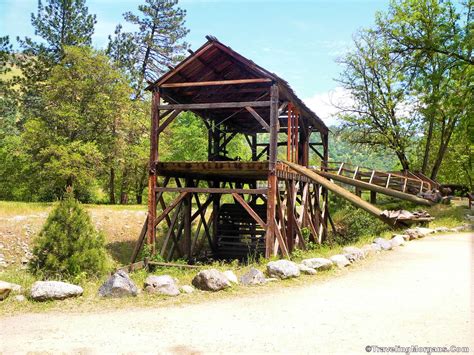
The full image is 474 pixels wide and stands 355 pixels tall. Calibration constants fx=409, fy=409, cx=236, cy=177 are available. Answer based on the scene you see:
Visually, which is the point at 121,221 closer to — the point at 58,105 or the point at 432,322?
the point at 58,105

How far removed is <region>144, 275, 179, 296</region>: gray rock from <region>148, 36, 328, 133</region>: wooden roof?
8117 mm

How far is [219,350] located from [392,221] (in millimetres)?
12063

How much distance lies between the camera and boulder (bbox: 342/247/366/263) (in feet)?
35.5

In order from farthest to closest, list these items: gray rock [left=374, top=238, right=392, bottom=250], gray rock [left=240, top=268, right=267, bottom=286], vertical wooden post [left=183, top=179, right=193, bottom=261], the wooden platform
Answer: vertical wooden post [left=183, top=179, right=193, bottom=261], the wooden platform, gray rock [left=374, top=238, right=392, bottom=250], gray rock [left=240, top=268, right=267, bottom=286]

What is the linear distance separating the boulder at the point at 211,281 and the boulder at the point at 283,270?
124cm

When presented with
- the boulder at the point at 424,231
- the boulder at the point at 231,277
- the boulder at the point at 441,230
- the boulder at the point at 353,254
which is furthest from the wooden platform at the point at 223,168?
the boulder at the point at 441,230

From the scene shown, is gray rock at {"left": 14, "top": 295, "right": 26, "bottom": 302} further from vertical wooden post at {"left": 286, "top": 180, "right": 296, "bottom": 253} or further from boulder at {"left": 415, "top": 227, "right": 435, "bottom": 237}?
boulder at {"left": 415, "top": 227, "right": 435, "bottom": 237}

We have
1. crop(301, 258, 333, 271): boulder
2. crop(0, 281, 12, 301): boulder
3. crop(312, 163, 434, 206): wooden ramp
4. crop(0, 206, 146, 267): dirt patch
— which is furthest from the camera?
crop(0, 206, 146, 267): dirt patch

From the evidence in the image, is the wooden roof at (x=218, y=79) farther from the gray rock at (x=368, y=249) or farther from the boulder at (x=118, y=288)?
the boulder at (x=118, y=288)

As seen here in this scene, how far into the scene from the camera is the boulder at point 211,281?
843 cm

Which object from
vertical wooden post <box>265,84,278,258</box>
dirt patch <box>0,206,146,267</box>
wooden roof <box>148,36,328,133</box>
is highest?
wooden roof <box>148,36,328,133</box>

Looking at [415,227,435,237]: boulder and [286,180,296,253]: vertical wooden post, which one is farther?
[286,180,296,253]: vertical wooden post

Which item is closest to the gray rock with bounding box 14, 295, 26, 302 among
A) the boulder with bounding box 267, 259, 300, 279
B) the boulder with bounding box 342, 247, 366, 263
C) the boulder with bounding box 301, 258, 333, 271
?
the boulder with bounding box 267, 259, 300, 279

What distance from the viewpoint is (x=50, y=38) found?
3256cm
